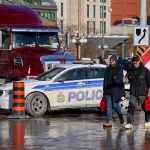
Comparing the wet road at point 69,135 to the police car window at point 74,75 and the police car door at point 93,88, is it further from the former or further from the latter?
the police car window at point 74,75

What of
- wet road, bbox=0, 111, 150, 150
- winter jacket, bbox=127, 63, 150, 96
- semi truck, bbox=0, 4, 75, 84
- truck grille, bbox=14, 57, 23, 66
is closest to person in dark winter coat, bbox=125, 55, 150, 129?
winter jacket, bbox=127, 63, 150, 96

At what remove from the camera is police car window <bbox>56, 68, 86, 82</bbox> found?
68.0 ft

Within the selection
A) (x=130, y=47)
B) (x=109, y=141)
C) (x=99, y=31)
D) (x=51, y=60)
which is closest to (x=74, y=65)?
(x=51, y=60)

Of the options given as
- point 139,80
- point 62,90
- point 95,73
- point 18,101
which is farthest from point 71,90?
point 139,80

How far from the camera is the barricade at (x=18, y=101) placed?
19.3m

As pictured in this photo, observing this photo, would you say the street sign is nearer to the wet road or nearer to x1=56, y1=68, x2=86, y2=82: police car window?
x1=56, y1=68, x2=86, y2=82: police car window

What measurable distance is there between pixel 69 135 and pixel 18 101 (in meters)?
4.33

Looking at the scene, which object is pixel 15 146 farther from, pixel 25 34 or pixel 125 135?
pixel 25 34

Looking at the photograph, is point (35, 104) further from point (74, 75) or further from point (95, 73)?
point (95, 73)

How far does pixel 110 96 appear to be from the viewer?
1675cm

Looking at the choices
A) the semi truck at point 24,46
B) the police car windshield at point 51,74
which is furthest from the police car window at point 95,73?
the semi truck at point 24,46

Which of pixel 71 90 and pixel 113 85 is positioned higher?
pixel 113 85

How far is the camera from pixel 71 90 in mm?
20578

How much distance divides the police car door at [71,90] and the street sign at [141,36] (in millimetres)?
3130
